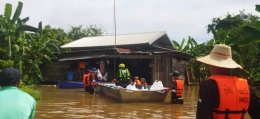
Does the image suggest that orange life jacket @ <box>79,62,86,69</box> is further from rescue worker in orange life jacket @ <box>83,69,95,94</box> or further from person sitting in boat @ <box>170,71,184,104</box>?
person sitting in boat @ <box>170,71,184,104</box>

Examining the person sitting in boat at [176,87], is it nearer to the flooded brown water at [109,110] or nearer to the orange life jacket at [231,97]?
the flooded brown water at [109,110]

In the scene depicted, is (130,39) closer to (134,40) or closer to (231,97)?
(134,40)

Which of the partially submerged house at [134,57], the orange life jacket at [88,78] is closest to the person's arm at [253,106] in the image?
the orange life jacket at [88,78]

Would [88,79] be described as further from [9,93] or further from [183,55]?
[9,93]

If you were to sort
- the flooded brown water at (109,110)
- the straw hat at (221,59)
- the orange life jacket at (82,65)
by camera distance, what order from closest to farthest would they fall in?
the straw hat at (221,59) → the flooded brown water at (109,110) → the orange life jacket at (82,65)

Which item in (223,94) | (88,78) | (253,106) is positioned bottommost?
(253,106)

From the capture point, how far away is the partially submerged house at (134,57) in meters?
25.2

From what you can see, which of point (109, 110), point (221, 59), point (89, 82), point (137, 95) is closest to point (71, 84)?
point (89, 82)

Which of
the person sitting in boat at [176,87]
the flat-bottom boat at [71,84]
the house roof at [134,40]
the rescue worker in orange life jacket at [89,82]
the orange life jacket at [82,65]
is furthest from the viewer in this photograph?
the house roof at [134,40]

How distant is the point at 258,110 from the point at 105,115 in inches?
350

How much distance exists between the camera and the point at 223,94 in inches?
144

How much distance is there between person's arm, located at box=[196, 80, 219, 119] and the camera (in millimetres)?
3555

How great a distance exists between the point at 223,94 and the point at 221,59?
0.38 metres

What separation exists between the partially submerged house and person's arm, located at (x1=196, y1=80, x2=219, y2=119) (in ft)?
66.7
